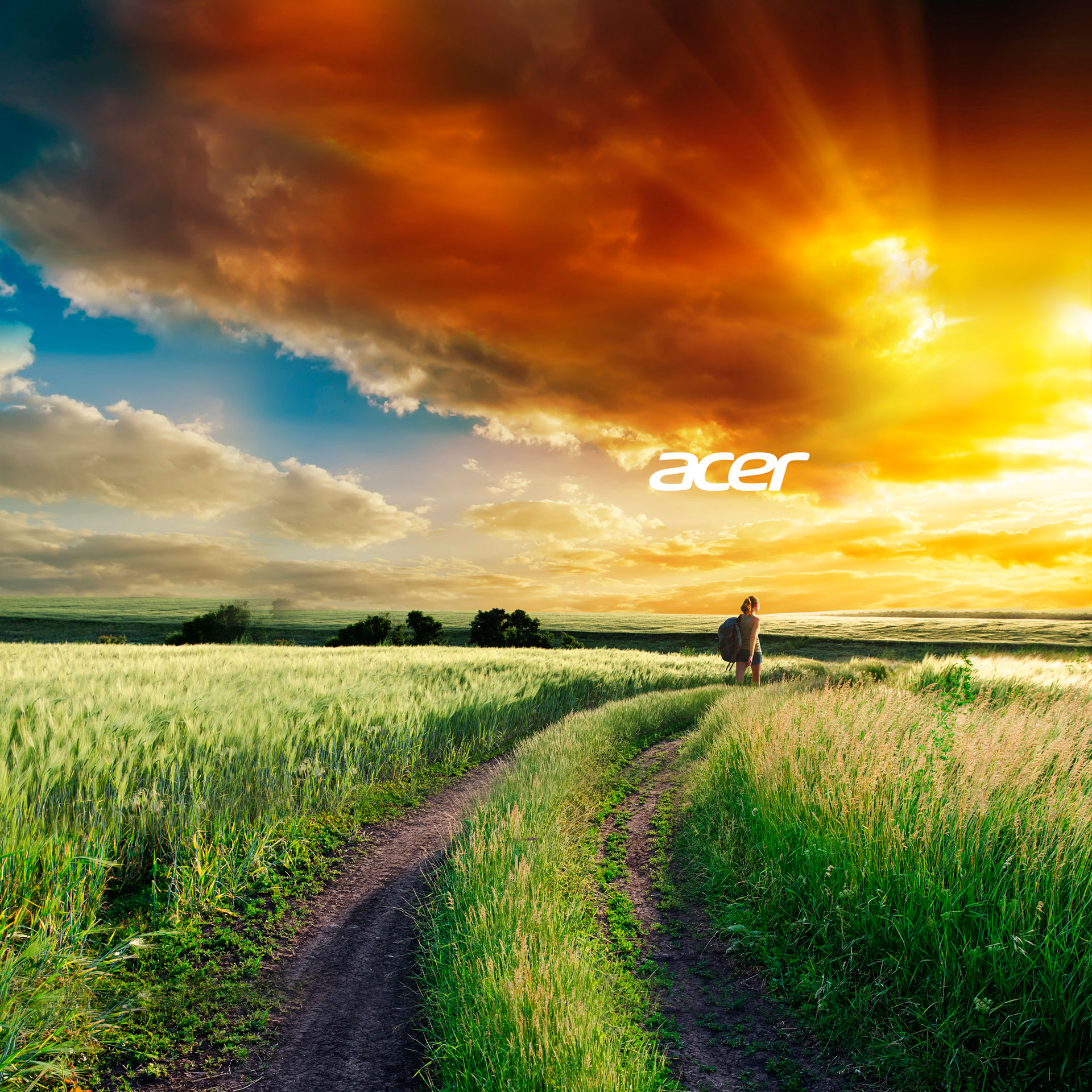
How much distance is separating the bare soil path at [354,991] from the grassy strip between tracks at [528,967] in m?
0.23

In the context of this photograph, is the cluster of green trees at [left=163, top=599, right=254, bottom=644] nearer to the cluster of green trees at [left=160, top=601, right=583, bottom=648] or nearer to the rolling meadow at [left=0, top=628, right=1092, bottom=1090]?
the cluster of green trees at [left=160, top=601, right=583, bottom=648]

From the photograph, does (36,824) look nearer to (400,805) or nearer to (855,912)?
(400,805)

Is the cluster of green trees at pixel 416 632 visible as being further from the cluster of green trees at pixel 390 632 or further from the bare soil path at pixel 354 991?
the bare soil path at pixel 354 991

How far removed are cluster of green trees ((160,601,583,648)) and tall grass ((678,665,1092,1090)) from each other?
4441cm

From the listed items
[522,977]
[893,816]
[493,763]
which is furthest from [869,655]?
[522,977]

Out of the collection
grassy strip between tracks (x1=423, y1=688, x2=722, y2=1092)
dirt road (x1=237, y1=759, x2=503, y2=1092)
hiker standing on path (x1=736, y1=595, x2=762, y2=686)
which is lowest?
dirt road (x1=237, y1=759, x2=503, y2=1092)

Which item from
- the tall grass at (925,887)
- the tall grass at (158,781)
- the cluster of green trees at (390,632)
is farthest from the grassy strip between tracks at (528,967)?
the cluster of green trees at (390,632)

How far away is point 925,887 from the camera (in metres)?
5.16

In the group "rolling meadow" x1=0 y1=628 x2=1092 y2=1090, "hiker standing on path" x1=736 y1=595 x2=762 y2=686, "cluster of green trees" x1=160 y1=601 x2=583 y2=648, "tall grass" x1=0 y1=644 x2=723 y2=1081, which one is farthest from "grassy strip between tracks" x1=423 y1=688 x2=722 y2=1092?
"cluster of green trees" x1=160 y1=601 x2=583 y2=648

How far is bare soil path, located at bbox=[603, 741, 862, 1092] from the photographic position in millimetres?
4137

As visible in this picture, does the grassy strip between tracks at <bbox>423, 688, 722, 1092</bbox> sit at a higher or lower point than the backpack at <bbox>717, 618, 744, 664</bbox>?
lower

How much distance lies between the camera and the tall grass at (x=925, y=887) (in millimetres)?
4219

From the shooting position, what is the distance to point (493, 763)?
12.6 metres

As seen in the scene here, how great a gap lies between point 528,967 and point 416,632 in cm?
5305
